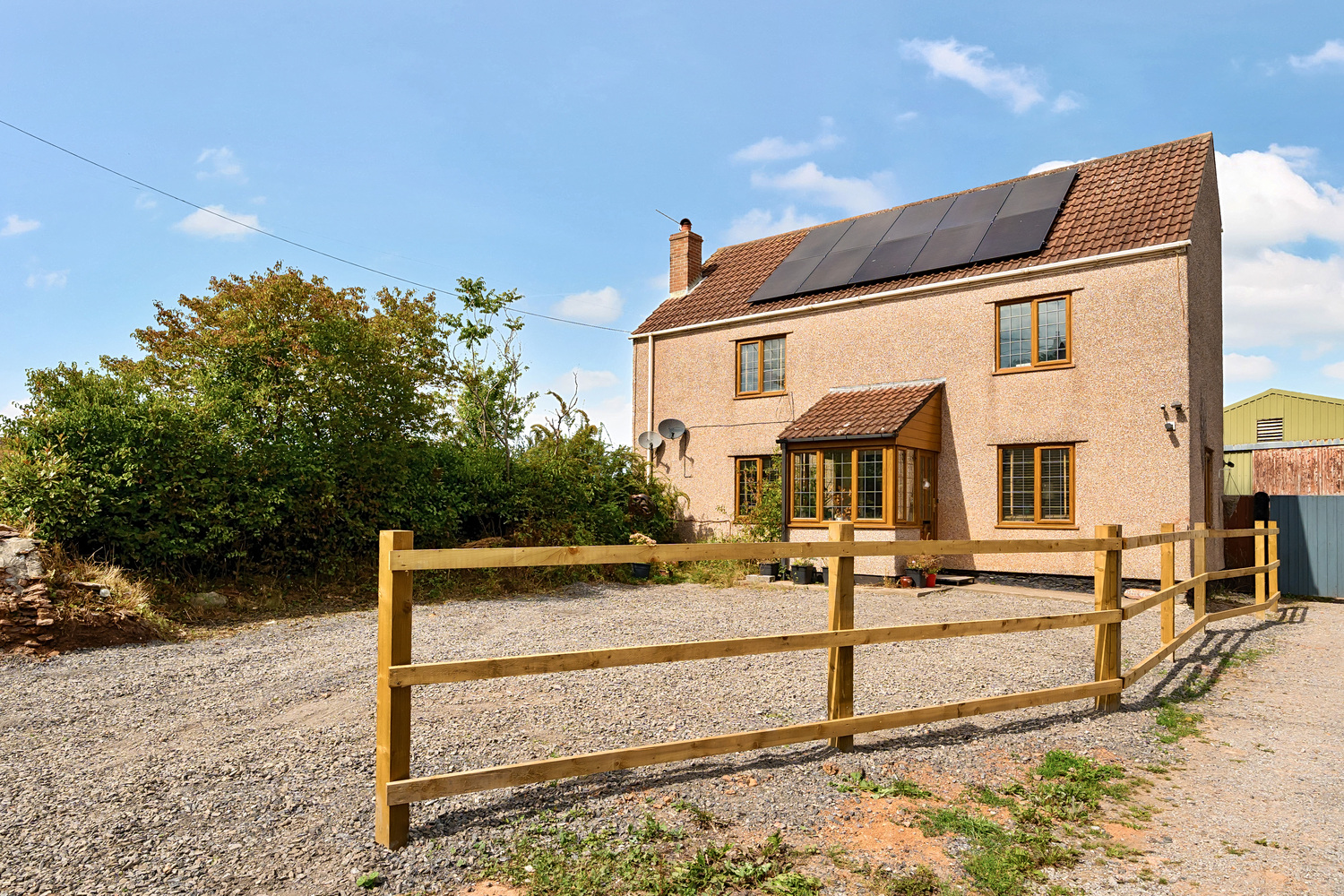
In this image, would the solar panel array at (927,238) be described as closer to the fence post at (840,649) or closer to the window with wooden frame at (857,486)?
the window with wooden frame at (857,486)

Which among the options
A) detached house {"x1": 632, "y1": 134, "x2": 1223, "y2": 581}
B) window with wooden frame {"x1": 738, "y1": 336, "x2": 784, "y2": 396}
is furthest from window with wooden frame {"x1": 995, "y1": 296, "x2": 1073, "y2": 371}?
window with wooden frame {"x1": 738, "y1": 336, "x2": 784, "y2": 396}

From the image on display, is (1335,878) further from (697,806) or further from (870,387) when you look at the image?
(870,387)

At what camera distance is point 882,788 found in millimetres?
4195

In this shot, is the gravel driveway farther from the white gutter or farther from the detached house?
the white gutter

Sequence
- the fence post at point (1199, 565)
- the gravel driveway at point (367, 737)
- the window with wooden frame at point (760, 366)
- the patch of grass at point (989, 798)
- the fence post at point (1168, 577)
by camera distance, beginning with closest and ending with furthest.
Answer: the gravel driveway at point (367, 737), the patch of grass at point (989, 798), the fence post at point (1168, 577), the fence post at point (1199, 565), the window with wooden frame at point (760, 366)

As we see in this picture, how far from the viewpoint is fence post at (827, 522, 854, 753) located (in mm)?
4652

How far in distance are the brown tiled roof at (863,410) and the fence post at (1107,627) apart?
7621 mm

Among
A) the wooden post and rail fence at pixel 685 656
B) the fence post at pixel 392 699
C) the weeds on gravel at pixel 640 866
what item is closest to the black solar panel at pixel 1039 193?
the wooden post and rail fence at pixel 685 656

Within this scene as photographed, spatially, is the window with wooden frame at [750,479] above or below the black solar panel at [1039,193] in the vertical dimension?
below

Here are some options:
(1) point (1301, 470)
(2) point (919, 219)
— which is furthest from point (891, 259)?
(1) point (1301, 470)

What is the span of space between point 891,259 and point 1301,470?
994 cm

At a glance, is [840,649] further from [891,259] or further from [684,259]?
[684,259]

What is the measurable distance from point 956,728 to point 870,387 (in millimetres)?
11081

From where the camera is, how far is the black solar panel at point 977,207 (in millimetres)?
16047
